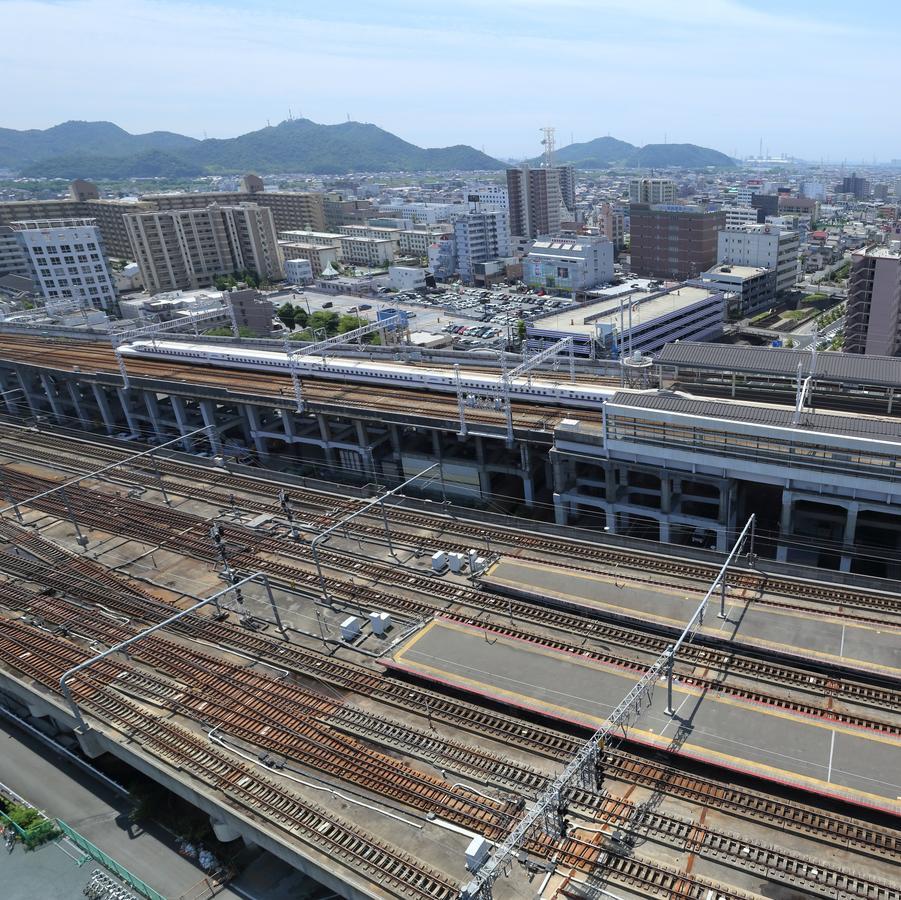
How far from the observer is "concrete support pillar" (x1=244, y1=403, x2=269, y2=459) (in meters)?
50.3

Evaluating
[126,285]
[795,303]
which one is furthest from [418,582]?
[126,285]

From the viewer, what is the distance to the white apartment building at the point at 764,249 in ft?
341

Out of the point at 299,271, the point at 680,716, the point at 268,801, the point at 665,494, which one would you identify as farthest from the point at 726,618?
the point at 299,271

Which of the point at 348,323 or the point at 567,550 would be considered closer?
the point at 567,550

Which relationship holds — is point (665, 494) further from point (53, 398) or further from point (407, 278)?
point (407, 278)

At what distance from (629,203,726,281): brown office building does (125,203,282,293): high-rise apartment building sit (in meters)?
73.8

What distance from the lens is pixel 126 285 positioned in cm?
12775

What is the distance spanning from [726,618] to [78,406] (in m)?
62.0

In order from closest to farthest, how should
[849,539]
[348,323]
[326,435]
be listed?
1. [849,539]
2. [326,435]
3. [348,323]

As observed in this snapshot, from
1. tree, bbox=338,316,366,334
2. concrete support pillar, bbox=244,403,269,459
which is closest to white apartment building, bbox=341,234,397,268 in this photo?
tree, bbox=338,316,366,334

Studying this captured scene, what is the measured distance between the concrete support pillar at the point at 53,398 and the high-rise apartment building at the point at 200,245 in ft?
217

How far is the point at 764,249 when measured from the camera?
10500cm

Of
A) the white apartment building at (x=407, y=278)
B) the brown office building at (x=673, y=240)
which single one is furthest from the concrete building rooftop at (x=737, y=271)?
the white apartment building at (x=407, y=278)

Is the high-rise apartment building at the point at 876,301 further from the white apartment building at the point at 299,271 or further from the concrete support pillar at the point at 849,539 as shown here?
the white apartment building at the point at 299,271
